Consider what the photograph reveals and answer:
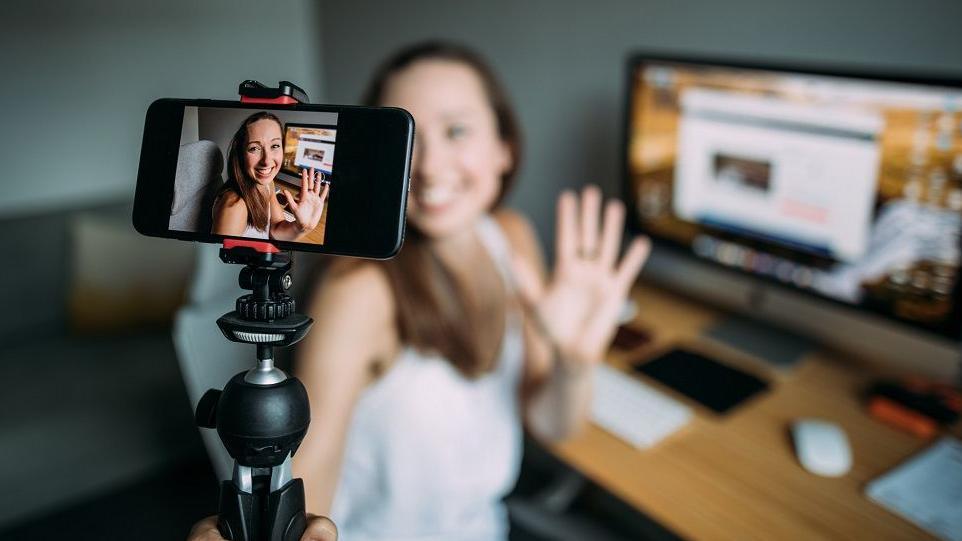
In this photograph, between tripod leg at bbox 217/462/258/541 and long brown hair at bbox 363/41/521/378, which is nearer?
tripod leg at bbox 217/462/258/541

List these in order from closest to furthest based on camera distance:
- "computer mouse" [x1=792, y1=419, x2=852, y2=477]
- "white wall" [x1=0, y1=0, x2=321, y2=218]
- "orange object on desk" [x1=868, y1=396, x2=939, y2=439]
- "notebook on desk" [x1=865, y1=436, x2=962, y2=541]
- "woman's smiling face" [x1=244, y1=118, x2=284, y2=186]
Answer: "woman's smiling face" [x1=244, y1=118, x2=284, y2=186] → "notebook on desk" [x1=865, y1=436, x2=962, y2=541] → "computer mouse" [x1=792, y1=419, x2=852, y2=477] → "orange object on desk" [x1=868, y1=396, x2=939, y2=439] → "white wall" [x1=0, y1=0, x2=321, y2=218]

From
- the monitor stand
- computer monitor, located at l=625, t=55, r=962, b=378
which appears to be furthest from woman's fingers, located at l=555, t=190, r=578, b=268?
the monitor stand

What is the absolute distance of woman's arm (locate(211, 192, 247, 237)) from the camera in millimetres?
451

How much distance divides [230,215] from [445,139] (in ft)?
2.01

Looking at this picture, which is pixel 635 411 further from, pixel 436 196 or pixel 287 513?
pixel 287 513

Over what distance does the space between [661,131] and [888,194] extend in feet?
1.45

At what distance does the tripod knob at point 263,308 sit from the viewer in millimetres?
445

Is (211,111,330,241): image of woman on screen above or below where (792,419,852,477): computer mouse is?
above

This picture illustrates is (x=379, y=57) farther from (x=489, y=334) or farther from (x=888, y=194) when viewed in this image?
(x=888, y=194)

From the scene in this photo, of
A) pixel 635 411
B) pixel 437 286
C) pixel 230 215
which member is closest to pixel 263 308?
pixel 230 215

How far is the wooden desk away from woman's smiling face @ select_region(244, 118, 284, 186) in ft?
2.37

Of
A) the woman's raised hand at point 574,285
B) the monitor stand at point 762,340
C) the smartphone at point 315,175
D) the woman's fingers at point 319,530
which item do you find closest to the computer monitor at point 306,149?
the smartphone at point 315,175

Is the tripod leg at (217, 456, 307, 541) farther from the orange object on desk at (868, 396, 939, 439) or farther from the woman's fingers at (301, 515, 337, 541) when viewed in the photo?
the orange object on desk at (868, 396, 939, 439)

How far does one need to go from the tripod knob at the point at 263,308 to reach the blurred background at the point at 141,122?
985mm
